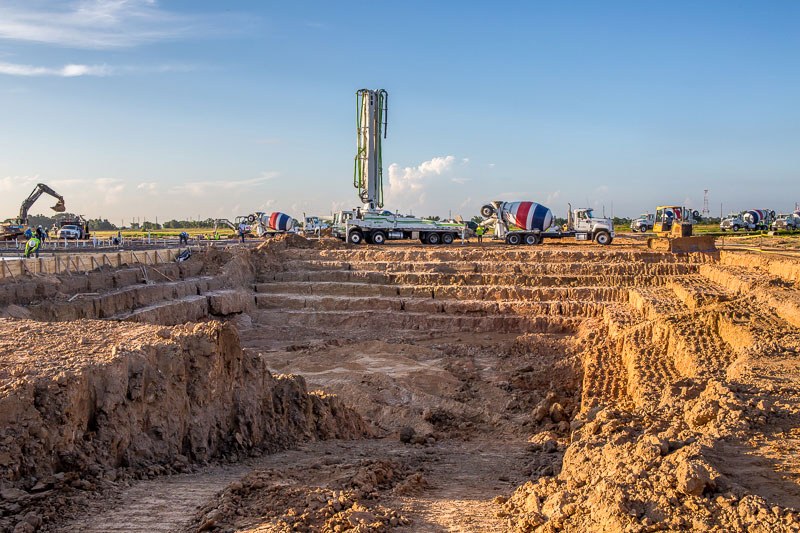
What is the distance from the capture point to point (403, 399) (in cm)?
1209

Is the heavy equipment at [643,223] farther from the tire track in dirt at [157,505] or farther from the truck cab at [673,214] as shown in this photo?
the tire track in dirt at [157,505]

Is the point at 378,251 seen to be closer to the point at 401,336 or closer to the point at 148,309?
the point at 401,336

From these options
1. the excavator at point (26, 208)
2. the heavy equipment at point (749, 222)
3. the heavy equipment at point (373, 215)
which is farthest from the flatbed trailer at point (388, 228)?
the heavy equipment at point (749, 222)

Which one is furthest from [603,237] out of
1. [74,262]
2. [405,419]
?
[74,262]

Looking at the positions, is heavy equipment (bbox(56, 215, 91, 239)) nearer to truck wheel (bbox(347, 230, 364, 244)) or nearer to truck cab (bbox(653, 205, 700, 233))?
truck wheel (bbox(347, 230, 364, 244))

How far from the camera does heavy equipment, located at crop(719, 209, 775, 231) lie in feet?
157

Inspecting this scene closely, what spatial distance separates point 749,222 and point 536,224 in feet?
92.6

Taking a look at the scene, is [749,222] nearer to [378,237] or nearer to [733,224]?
[733,224]

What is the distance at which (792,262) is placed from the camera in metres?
18.2

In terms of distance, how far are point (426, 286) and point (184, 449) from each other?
13589 mm

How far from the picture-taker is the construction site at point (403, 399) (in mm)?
5043

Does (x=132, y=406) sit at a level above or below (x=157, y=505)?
above

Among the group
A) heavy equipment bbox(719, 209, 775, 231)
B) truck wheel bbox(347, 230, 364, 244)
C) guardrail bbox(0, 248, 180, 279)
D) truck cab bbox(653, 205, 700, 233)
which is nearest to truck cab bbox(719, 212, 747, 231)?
heavy equipment bbox(719, 209, 775, 231)

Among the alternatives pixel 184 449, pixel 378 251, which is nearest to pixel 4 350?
pixel 184 449
